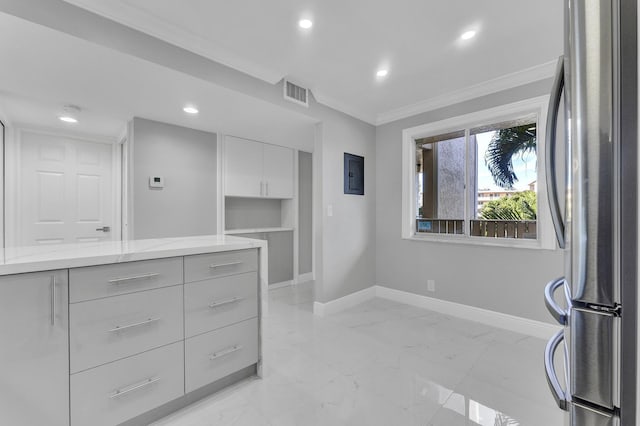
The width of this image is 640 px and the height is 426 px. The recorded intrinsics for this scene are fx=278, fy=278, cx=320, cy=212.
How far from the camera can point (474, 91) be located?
288 centimetres

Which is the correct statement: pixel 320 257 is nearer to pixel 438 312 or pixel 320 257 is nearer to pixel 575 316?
pixel 438 312

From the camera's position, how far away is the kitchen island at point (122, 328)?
1.13 meters

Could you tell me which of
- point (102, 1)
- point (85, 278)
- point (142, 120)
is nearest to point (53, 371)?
point (85, 278)

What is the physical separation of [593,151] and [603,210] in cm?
12

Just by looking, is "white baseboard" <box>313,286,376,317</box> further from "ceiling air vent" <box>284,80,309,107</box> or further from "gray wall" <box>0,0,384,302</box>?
"ceiling air vent" <box>284,80,309,107</box>

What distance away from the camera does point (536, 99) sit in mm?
2539

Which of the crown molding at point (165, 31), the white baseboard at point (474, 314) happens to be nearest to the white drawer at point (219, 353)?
the crown molding at point (165, 31)

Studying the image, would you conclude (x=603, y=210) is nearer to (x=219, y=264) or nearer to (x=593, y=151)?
(x=593, y=151)

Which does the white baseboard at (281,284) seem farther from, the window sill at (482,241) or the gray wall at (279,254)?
the window sill at (482,241)

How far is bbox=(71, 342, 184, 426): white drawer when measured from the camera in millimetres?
1264

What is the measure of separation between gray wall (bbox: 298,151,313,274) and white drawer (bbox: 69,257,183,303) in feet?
10.1

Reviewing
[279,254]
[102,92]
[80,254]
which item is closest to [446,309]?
[279,254]

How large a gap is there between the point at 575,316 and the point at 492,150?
9.28ft

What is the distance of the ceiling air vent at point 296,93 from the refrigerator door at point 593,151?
2396 mm
